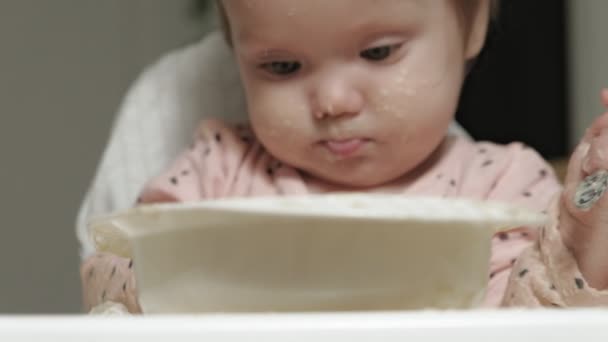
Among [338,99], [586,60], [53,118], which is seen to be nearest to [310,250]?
[338,99]

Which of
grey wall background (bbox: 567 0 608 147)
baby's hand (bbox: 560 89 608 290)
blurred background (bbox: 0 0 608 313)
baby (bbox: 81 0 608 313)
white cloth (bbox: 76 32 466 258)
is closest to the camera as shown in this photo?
baby's hand (bbox: 560 89 608 290)

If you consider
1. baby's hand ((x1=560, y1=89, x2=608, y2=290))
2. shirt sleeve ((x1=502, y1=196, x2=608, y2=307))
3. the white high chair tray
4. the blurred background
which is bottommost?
the blurred background

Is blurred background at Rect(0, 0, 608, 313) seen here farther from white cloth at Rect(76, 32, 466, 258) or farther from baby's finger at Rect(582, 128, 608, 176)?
baby's finger at Rect(582, 128, 608, 176)

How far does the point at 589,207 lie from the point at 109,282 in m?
0.33

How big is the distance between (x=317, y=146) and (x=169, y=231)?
35cm

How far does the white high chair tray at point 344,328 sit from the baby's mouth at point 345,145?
409 mm

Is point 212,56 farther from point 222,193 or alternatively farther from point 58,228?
point 58,228

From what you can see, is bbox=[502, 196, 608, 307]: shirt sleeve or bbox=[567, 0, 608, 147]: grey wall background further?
bbox=[567, 0, 608, 147]: grey wall background

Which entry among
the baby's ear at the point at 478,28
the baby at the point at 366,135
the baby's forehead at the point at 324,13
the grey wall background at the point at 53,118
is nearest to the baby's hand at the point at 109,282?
the baby at the point at 366,135

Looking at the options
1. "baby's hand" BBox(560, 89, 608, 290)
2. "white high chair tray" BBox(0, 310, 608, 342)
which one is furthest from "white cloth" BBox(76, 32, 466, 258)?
"white high chair tray" BBox(0, 310, 608, 342)

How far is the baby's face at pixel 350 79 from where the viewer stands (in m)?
0.71

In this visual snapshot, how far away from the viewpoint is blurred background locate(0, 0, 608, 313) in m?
1.38

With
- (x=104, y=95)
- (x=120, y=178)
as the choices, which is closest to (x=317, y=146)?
(x=120, y=178)

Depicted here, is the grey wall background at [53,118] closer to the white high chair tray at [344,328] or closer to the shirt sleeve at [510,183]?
the shirt sleeve at [510,183]
